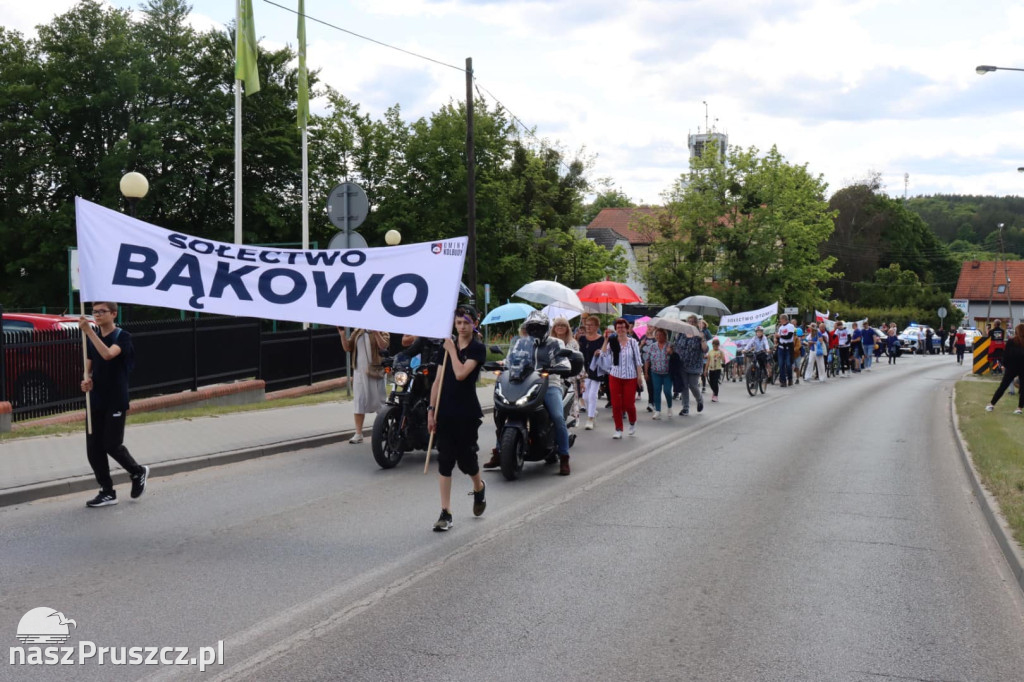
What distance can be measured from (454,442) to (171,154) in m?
36.4

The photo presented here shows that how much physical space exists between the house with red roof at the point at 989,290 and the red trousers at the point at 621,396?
96.7m

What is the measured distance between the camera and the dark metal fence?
43.7ft

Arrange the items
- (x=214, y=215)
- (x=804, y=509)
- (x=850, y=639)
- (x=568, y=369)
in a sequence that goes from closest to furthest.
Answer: (x=850, y=639) → (x=804, y=509) → (x=568, y=369) → (x=214, y=215)

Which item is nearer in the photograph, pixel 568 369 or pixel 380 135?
pixel 568 369

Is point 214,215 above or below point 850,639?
above

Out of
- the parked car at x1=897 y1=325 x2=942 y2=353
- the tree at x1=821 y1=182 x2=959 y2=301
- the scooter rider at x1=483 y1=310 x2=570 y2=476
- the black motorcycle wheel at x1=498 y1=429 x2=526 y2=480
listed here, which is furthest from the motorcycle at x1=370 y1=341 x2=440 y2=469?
the tree at x1=821 y1=182 x2=959 y2=301

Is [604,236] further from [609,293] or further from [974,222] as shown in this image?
[974,222]

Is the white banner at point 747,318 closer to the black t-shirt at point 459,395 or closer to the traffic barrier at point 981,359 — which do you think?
the traffic barrier at point 981,359

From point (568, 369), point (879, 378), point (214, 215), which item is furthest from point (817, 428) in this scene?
point (214, 215)

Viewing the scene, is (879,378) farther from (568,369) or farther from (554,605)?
(554,605)

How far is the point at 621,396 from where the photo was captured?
572 inches

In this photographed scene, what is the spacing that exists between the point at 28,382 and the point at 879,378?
1164 inches

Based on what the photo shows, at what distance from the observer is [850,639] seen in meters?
5.39

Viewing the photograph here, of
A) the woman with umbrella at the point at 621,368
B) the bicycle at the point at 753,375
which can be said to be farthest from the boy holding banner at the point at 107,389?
the bicycle at the point at 753,375
